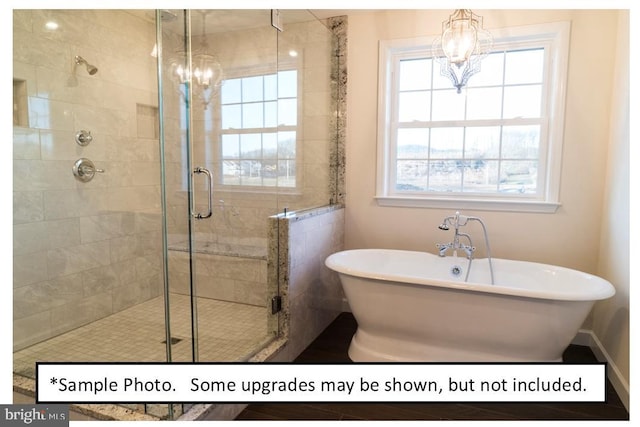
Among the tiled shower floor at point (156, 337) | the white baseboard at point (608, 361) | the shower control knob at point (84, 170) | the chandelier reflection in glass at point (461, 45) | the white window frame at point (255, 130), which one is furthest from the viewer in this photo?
the white window frame at point (255, 130)

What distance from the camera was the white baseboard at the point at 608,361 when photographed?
2146 mm

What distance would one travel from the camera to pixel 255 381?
2146 mm

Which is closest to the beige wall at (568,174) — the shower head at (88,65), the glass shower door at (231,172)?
the glass shower door at (231,172)

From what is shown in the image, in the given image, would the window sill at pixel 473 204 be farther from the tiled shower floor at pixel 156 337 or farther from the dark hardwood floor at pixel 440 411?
the tiled shower floor at pixel 156 337

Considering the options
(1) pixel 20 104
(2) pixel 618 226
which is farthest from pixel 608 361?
(1) pixel 20 104

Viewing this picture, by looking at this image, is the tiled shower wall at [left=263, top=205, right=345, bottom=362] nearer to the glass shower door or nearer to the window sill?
the glass shower door

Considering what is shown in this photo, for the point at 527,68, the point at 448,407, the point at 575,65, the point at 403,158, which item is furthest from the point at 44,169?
the point at 575,65

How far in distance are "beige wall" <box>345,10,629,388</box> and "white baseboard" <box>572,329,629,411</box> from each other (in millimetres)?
65

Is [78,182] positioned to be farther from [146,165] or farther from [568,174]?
[568,174]

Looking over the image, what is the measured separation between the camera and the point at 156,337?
2.47 meters

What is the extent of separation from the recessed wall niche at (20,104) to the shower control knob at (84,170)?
42 centimetres

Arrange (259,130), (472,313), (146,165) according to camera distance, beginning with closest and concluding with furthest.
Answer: (472,313), (259,130), (146,165)

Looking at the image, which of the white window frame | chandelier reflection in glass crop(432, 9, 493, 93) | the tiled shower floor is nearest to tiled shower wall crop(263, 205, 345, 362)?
the tiled shower floor

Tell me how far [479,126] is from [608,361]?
172 centimetres
